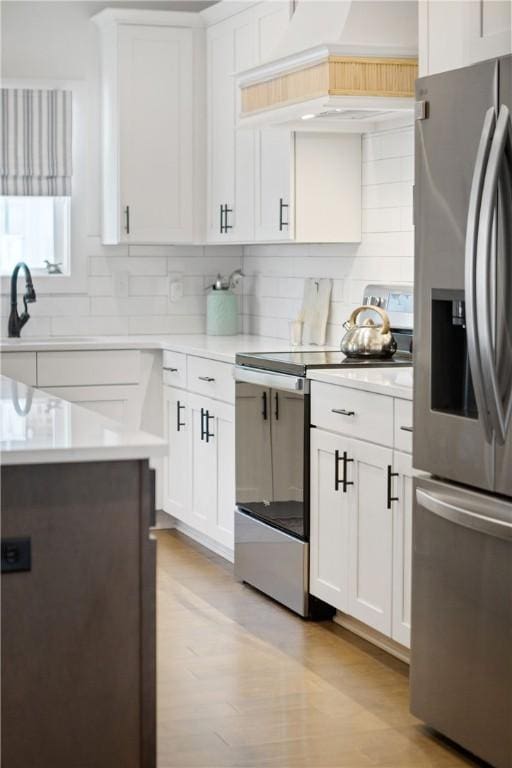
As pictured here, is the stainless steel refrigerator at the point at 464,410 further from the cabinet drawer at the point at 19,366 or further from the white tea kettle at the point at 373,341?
the cabinet drawer at the point at 19,366

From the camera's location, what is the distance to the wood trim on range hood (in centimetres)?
424

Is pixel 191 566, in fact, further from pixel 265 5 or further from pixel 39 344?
pixel 265 5

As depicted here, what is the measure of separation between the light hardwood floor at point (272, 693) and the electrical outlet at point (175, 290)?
6.91 feet

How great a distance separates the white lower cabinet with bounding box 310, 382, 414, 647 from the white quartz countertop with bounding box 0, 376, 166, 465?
3.81 feet

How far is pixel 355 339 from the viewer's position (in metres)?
4.54

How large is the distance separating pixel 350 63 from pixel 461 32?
107 centimetres

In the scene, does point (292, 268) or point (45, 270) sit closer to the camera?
point (292, 268)

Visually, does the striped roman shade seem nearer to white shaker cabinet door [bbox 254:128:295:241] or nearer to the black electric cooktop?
white shaker cabinet door [bbox 254:128:295:241]

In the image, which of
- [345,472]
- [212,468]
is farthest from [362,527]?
[212,468]

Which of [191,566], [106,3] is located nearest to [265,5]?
[106,3]

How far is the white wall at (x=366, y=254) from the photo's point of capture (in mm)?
4840

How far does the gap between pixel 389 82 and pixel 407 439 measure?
142 centimetres

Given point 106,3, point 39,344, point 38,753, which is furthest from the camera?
point 106,3

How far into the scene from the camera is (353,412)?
13.0 feet
